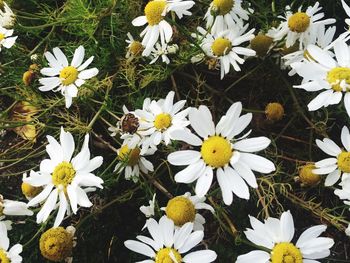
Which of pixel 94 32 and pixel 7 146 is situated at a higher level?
pixel 94 32

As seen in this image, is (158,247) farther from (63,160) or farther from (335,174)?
(335,174)

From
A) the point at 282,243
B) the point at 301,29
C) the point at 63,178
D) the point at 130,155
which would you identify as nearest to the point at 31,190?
the point at 63,178

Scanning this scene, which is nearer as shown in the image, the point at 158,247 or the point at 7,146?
the point at 158,247

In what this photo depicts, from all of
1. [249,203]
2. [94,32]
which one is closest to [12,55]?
[94,32]

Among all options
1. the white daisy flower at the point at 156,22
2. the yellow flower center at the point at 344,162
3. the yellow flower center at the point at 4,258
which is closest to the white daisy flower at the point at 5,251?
the yellow flower center at the point at 4,258

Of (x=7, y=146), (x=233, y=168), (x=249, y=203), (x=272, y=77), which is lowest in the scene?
(x=7, y=146)

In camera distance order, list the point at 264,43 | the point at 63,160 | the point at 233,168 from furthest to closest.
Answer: the point at 264,43, the point at 63,160, the point at 233,168

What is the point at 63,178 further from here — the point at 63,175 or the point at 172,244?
the point at 172,244

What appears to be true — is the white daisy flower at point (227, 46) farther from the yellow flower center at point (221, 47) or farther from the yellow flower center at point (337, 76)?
the yellow flower center at point (337, 76)
